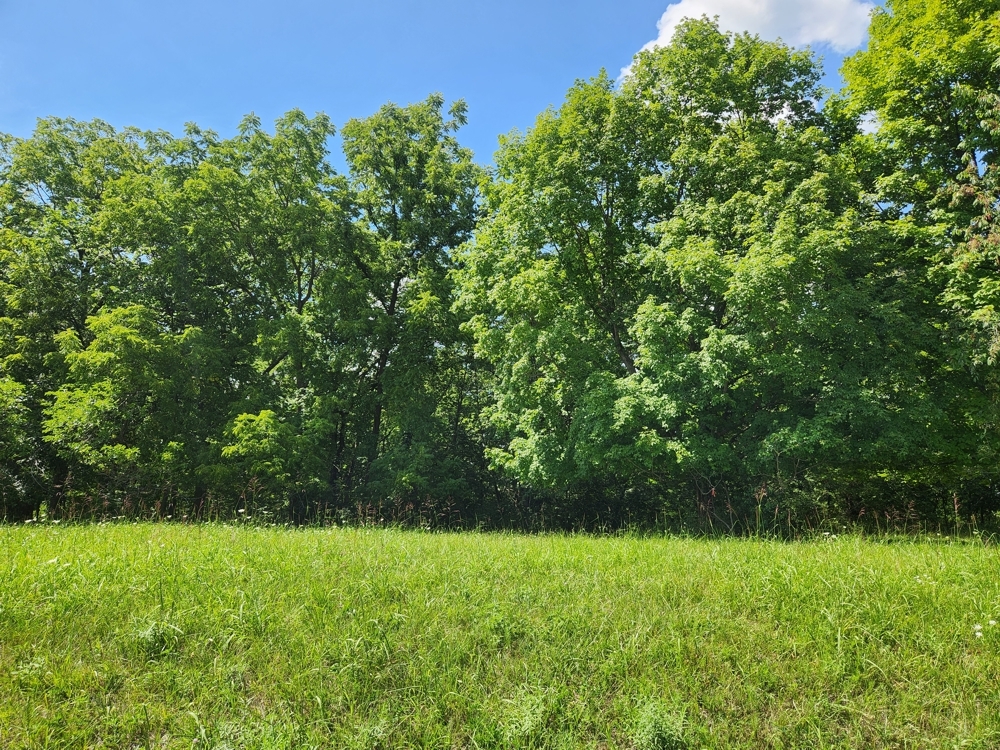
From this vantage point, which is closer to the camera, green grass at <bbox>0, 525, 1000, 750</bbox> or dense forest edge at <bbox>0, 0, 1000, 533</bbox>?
green grass at <bbox>0, 525, 1000, 750</bbox>

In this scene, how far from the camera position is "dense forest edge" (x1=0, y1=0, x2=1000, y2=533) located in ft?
34.0

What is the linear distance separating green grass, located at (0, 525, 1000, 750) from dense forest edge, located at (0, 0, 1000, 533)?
5.50m

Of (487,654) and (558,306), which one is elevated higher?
(558,306)

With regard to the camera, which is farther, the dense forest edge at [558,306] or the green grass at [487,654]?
the dense forest edge at [558,306]

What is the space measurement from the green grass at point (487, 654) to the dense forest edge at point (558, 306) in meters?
5.50

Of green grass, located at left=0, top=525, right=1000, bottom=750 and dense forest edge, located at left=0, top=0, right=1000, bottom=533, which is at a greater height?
dense forest edge, located at left=0, top=0, right=1000, bottom=533

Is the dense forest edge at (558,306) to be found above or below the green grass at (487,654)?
above

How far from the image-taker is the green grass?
3.22 m

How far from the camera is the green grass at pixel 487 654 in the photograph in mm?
3217

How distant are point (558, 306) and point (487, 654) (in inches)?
400

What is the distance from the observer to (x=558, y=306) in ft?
43.3

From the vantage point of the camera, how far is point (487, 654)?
3.92m

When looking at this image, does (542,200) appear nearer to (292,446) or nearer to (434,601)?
(292,446)

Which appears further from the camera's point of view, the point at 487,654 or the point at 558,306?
the point at 558,306
